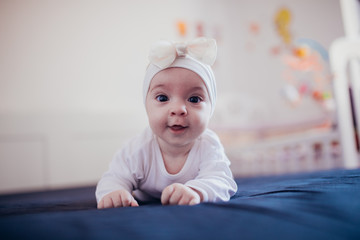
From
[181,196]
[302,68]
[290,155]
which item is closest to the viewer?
[181,196]

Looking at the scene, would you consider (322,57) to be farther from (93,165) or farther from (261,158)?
(93,165)

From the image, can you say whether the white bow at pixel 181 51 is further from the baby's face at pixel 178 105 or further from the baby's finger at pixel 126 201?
the baby's finger at pixel 126 201

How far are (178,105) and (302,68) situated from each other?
2.36m

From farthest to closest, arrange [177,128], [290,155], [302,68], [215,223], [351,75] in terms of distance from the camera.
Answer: [302,68] → [290,155] → [351,75] → [177,128] → [215,223]

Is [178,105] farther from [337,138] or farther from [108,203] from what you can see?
[337,138]

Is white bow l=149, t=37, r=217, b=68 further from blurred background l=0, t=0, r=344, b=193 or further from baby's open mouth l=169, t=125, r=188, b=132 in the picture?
blurred background l=0, t=0, r=344, b=193

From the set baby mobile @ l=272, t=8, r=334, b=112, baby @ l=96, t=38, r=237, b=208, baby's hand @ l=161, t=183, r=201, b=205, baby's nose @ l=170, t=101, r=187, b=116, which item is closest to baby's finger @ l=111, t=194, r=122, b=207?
baby @ l=96, t=38, r=237, b=208

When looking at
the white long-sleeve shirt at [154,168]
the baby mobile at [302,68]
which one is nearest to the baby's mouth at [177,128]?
the white long-sleeve shirt at [154,168]

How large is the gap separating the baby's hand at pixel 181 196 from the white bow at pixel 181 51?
321mm

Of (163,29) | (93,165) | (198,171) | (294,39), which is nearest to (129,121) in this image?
(93,165)

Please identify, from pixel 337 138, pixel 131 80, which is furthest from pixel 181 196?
pixel 131 80

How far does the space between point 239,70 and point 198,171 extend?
101 inches

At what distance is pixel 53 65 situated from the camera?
2.57 m

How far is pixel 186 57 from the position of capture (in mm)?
796
